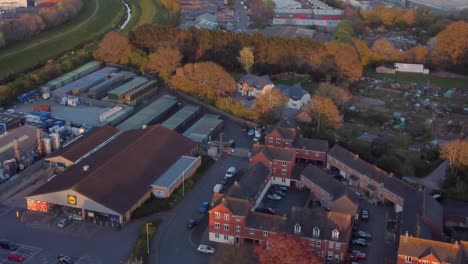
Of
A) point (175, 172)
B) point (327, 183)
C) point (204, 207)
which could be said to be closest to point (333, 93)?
point (327, 183)

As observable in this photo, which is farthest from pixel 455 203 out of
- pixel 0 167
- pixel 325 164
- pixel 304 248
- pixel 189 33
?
pixel 189 33

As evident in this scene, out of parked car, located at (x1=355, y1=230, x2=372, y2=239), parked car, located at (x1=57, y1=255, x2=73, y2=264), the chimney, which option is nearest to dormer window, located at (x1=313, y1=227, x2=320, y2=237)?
parked car, located at (x1=355, y1=230, x2=372, y2=239)

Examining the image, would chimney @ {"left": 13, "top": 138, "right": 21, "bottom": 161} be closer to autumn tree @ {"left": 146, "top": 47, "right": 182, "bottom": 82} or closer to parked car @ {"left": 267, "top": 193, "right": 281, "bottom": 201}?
parked car @ {"left": 267, "top": 193, "right": 281, "bottom": 201}

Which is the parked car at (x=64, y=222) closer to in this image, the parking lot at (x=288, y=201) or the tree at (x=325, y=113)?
the parking lot at (x=288, y=201)

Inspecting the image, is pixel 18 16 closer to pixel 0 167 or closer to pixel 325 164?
pixel 0 167

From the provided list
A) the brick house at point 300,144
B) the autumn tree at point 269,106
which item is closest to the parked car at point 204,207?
the brick house at point 300,144

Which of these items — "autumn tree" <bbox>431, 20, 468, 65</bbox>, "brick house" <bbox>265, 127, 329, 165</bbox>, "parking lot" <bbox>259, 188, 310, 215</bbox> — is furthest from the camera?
"autumn tree" <bbox>431, 20, 468, 65</bbox>
